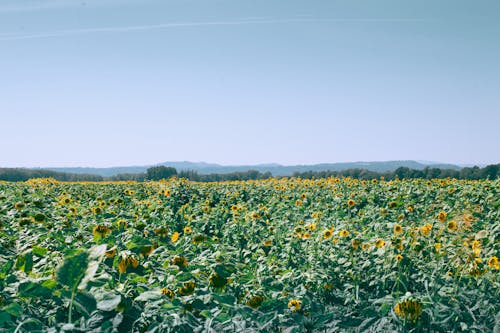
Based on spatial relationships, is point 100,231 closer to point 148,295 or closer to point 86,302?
point 148,295

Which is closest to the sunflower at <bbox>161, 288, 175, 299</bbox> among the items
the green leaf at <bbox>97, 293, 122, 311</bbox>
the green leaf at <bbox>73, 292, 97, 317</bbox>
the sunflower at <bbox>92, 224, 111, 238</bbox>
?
the green leaf at <bbox>97, 293, 122, 311</bbox>

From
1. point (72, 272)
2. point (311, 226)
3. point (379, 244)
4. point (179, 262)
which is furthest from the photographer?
point (311, 226)

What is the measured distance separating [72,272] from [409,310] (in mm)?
1606

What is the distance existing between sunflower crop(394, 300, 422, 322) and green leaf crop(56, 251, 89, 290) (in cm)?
152

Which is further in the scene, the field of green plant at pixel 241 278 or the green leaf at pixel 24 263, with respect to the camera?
the green leaf at pixel 24 263

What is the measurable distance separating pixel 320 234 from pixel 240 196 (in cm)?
746

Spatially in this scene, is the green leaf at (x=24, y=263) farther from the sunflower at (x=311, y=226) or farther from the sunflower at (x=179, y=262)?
the sunflower at (x=311, y=226)

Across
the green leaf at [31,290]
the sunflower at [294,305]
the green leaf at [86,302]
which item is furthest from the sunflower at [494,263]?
the green leaf at [31,290]

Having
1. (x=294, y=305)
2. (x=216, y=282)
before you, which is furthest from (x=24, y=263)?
(x=294, y=305)

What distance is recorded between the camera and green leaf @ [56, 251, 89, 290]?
1832 millimetres

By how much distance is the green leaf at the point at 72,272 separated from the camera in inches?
72.1

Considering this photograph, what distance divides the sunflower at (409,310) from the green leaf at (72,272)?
1.52 metres

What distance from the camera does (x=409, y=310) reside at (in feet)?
7.53

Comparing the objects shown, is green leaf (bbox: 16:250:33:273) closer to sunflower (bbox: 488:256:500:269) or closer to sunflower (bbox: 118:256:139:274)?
sunflower (bbox: 118:256:139:274)
